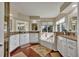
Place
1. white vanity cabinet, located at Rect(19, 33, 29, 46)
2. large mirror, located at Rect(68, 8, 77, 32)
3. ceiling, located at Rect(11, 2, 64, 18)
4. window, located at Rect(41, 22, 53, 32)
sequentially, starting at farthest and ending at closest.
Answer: window, located at Rect(41, 22, 53, 32) < white vanity cabinet, located at Rect(19, 33, 29, 46) < large mirror, located at Rect(68, 8, 77, 32) < ceiling, located at Rect(11, 2, 64, 18)

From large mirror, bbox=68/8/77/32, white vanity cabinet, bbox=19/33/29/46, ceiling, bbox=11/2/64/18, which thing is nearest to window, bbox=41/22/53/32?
white vanity cabinet, bbox=19/33/29/46

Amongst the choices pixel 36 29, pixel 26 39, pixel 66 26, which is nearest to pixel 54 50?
pixel 66 26

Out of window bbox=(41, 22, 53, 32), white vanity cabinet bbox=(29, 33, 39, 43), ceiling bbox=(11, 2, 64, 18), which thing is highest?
ceiling bbox=(11, 2, 64, 18)

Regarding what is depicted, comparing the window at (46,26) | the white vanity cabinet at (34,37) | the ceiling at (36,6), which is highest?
the ceiling at (36,6)

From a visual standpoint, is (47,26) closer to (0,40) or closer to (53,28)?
(53,28)

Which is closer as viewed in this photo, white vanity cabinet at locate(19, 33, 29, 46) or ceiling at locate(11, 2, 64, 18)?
ceiling at locate(11, 2, 64, 18)

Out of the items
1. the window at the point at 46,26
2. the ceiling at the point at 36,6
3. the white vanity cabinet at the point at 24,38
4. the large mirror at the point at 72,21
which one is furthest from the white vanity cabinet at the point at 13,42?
the window at the point at 46,26

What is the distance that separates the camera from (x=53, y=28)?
9344mm

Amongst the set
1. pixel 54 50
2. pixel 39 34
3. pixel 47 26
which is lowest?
pixel 54 50

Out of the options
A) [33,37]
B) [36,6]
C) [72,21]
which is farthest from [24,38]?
[72,21]

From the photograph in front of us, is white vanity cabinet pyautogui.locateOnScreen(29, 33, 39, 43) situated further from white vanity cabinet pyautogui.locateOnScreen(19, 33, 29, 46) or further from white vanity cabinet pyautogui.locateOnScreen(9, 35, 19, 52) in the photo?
white vanity cabinet pyautogui.locateOnScreen(9, 35, 19, 52)

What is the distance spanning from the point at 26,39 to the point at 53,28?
2.19 meters

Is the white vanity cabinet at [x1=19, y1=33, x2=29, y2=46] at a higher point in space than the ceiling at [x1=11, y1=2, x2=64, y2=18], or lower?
lower

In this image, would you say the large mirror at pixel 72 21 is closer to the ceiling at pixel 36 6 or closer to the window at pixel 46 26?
the ceiling at pixel 36 6
